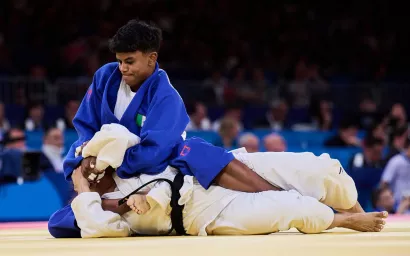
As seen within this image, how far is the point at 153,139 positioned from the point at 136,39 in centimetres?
50

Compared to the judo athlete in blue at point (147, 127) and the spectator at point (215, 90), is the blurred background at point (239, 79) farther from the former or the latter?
the judo athlete in blue at point (147, 127)

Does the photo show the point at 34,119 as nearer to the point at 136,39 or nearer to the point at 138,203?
the point at 136,39

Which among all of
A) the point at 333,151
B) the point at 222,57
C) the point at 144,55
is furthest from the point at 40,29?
the point at 144,55

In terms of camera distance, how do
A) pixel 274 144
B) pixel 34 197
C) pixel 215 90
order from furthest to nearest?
pixel 215 90
pixel 274 144
pixel 34 197

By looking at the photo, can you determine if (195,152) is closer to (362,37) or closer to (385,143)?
(385,143)

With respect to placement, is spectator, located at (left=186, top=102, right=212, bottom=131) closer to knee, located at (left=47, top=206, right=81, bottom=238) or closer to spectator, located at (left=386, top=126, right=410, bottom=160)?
spectator, located at (left=386, top=126, right=410, bottom=160)

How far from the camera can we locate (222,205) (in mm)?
4008

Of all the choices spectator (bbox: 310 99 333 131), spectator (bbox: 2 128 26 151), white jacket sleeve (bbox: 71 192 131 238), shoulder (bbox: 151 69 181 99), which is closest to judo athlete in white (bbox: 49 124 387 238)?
white jacket sleeve (bbox: 71 192 131 238)

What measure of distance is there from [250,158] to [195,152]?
0.32 meters

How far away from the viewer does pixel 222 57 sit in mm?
11969


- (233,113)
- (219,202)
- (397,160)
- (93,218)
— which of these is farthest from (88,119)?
(233,113)

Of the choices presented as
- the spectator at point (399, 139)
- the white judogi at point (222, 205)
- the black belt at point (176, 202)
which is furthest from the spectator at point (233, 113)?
the black belt at point (176, 202)

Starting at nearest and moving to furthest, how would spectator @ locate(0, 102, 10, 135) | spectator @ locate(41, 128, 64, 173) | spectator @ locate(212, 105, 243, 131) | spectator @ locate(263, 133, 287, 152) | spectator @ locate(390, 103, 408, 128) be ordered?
spectator @ locate(263, 133, 287, 152) → spectator @ locate(41, 128, 64, 173) → spectator @ locate(0, 102, 10, 135) → spectator @ locate(390, 103, 408, 128) → spectator @ locate(212, 105, 243, 131)

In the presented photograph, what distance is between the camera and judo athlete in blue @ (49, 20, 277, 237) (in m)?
3.95
